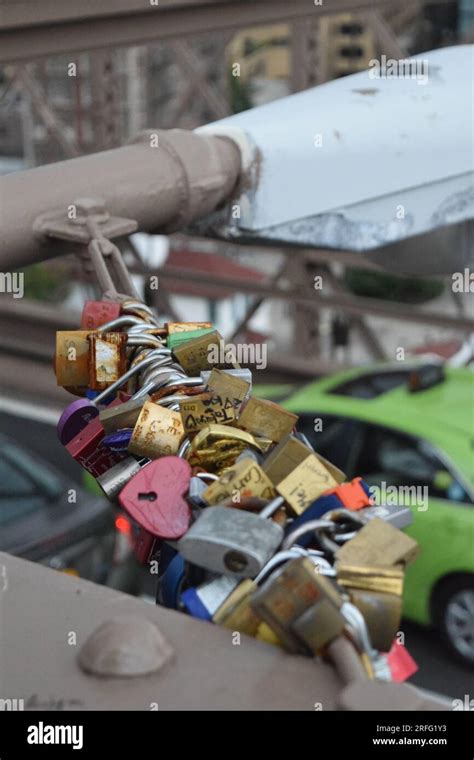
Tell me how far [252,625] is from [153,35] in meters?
3.46

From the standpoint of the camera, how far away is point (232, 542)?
3.30 feet

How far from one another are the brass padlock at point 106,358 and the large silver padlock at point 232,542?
542mm

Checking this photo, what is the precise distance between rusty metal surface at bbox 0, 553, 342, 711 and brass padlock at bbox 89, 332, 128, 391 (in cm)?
51

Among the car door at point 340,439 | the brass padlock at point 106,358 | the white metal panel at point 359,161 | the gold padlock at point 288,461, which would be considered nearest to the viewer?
the gold padlock at point 288,461

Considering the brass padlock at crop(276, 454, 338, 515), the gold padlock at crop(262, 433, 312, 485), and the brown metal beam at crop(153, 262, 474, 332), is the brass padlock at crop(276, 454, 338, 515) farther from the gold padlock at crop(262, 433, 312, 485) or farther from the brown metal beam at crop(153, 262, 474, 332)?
the brown metal beam at crop(153, 262, 474, 332)

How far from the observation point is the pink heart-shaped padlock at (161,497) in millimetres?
1110

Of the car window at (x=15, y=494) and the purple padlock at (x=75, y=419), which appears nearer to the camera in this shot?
the purple padlock at (x=75, y=419)

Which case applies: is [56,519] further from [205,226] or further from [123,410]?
[123,410]

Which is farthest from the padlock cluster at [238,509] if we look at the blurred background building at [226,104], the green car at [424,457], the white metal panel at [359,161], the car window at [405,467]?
the car window at [405,467]

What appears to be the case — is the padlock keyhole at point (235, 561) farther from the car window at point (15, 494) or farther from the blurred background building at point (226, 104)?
the car window at point (15, 494)

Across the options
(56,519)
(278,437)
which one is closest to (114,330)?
(278,437)

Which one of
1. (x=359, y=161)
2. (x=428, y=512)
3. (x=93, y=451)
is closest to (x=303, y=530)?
(x=93, y=451)

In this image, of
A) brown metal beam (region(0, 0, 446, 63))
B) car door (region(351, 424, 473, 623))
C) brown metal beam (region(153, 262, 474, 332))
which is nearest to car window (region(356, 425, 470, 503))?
car door (region(351, 424, 473, 623))

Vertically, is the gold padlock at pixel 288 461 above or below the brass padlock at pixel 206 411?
below
